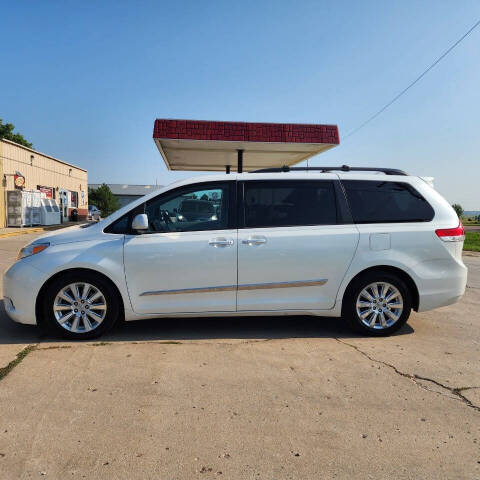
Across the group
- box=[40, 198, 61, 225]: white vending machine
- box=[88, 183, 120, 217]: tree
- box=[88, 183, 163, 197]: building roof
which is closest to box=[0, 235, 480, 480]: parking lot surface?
box=[40, 198, 61, 225]: white vending machine

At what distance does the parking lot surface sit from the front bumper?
0.29m

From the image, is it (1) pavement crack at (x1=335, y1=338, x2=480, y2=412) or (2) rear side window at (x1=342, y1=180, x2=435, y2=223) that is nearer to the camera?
(1) pavement crack at (x1=335, y1=338, x2=480, y2=412)

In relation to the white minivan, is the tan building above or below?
above

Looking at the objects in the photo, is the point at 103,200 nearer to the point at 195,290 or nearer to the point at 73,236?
the point at 73,236

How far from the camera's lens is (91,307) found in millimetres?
4098

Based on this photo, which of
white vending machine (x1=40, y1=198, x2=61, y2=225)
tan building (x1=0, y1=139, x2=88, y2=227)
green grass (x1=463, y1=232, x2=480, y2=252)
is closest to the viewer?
green grass (x1=463, y1=232, x2=480, y2=252)

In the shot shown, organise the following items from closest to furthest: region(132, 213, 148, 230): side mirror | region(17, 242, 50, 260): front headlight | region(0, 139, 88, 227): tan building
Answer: region(132, 213, 148, 230): side mirror
region(17, 242, 50, 260): front headlight
region(0, 139, 88, 227): tan building

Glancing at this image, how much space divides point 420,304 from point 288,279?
155cm

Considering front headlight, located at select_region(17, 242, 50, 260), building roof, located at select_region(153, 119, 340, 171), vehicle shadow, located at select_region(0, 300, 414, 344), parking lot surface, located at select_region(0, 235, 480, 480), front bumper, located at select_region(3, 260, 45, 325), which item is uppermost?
building roof, located at select_region(153, 119, 340, 171)

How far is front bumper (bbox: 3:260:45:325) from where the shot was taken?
403cm

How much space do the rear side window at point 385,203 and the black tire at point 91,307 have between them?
2768 mm

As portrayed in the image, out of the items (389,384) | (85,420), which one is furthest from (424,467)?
(85,420)

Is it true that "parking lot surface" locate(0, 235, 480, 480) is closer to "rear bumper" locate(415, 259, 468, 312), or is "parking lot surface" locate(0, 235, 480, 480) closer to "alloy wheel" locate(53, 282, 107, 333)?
"alloy wheel" locate(53, 282, 107, 333)

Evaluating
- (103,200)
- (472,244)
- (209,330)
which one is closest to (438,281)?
(209,330)
